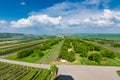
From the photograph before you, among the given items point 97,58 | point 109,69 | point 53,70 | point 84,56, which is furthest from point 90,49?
point 53,70

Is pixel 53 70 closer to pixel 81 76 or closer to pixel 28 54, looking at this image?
pixel 81 76

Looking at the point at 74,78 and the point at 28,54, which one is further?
the point at 28,54

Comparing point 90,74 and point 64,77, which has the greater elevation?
point 64,77

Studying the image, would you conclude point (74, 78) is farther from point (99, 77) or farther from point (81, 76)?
point (99, 77)

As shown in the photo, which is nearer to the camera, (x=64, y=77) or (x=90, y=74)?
(x=64, y=77)

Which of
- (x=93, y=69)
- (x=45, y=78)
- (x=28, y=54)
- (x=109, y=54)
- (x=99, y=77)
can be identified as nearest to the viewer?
(x=45, y=78)

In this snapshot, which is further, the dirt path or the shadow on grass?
the dirt path

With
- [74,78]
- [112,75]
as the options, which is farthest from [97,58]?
[74,78]

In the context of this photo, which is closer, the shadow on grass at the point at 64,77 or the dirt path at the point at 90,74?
the shadow on grass at the point at 64,77

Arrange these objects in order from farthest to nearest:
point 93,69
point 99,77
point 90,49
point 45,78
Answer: point 90,49 → point 93,69 → point 99,77 → point 45,78
